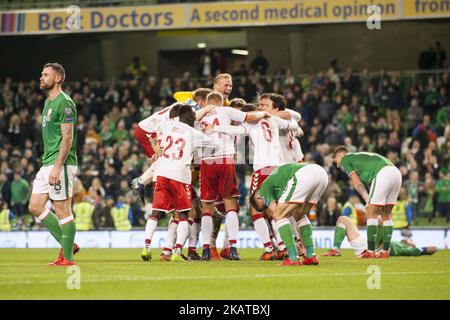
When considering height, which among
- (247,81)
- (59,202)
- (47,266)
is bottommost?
(47,266)

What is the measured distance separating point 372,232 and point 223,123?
3.17 meters

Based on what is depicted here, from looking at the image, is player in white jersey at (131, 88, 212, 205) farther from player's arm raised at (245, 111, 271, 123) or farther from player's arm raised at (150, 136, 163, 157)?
player's arm raised at (245, 111, 271, 123)

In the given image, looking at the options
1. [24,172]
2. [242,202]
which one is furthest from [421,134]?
[24,172]

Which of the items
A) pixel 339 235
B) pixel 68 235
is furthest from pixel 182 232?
pixel 339 235

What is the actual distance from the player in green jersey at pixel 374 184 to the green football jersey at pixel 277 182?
3364 millimetres

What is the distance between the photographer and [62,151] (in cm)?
1221

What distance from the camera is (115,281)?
10.5 meters

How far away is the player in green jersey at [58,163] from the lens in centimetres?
1226

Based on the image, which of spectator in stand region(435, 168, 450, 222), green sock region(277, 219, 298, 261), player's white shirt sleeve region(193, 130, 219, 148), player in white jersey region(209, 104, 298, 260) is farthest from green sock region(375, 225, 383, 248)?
spectator in stand region(435, 168, 450, 222)

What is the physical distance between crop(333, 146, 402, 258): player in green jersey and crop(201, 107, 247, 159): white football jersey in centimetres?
205

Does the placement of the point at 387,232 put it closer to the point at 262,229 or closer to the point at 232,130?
the point at 262,229
